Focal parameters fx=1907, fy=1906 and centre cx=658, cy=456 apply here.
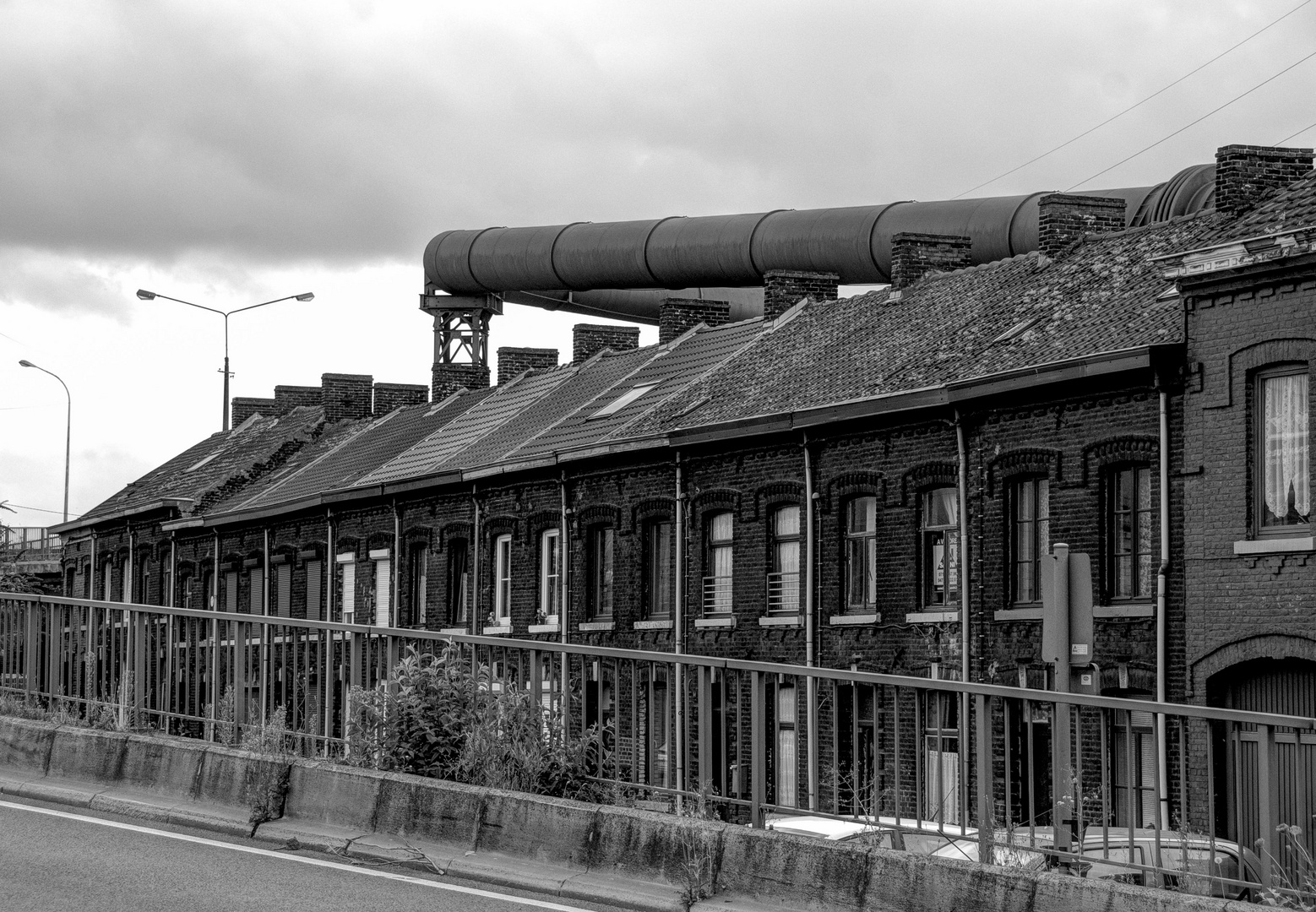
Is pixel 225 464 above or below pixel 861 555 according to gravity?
above

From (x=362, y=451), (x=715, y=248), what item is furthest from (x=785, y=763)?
(x=715, y=248)

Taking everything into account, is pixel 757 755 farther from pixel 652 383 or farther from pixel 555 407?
pixel 555 407

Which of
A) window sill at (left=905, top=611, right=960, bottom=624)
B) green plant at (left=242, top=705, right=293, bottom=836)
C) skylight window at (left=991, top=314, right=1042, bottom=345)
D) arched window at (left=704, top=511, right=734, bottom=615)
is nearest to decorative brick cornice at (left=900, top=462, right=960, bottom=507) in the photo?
window sill at (left=905, top=611, right=960, bottom=624)

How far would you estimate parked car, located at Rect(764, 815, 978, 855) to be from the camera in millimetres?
10930

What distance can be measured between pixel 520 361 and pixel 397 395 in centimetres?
674

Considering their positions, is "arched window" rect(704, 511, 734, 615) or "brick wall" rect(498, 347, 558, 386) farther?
"brick wall" rect(498, 347, 558, 386)

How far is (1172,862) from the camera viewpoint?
1077 centimetres

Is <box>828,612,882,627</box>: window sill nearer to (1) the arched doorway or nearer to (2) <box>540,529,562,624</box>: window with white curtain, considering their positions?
(1) the arched doorway

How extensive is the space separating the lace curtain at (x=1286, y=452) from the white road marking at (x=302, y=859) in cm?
1372

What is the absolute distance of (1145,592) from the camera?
2402 centimetres

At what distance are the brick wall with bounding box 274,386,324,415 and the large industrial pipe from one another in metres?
6.51

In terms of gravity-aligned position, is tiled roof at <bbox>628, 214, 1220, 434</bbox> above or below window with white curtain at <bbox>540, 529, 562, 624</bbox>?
above

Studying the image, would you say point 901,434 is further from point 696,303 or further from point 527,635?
point 696,303

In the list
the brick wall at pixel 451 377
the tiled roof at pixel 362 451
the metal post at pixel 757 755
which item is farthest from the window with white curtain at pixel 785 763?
the brick wall at pixel 451 377
